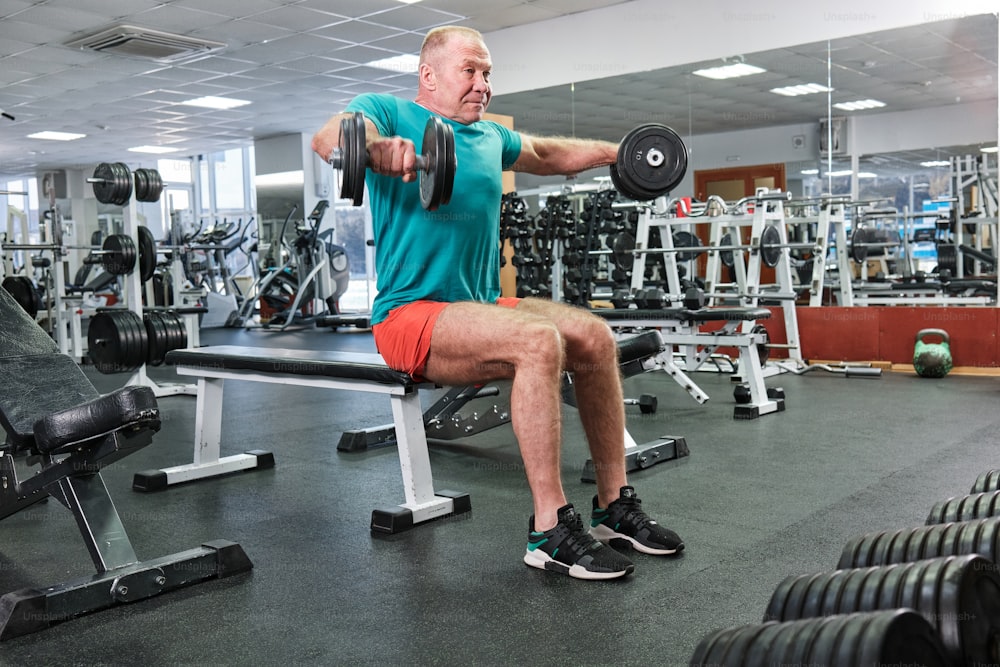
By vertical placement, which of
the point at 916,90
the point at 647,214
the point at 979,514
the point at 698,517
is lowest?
the point at 698,517

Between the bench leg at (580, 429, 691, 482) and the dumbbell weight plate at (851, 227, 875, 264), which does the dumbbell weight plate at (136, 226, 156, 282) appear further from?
the dumbbell weight plate at (851, 227, 875, 264)

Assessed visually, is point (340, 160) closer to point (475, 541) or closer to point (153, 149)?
point (475, 541)

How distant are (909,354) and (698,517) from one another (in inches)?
151

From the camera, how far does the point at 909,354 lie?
5.49m

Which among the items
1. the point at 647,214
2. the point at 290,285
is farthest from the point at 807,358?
the point at 290,285

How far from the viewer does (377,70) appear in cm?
871

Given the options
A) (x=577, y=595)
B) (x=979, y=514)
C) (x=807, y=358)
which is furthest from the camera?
(x=807, y=358)

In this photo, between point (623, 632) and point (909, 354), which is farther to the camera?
point (909, 354)

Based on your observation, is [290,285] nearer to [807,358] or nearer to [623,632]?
[807,358]

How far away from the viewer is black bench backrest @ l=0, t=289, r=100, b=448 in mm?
1749

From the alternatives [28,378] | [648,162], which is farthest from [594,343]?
[28,378]

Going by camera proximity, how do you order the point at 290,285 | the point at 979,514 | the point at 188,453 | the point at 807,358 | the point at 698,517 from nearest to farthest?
1. the point at 979,514
2. the point at 698,517
3. the point at 188,453
4. the point at 807,358
5. the point at 290,285

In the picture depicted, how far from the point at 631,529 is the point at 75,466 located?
1149mm

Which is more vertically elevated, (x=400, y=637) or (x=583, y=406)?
(x=583, y=406)
